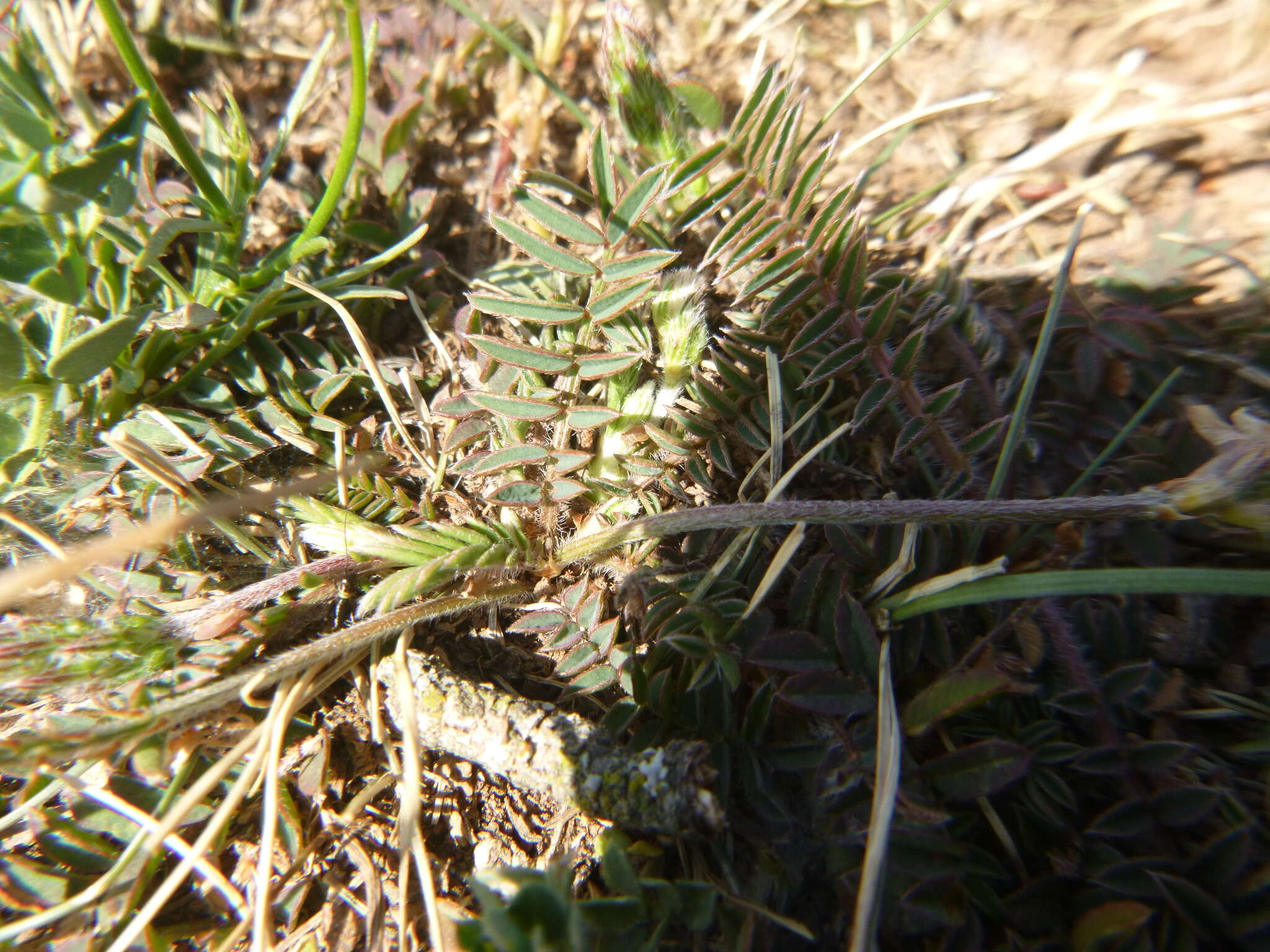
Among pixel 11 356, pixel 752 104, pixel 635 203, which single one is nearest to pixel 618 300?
pixel 635 203

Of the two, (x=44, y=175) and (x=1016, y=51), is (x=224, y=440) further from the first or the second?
(x=1016, y=51)

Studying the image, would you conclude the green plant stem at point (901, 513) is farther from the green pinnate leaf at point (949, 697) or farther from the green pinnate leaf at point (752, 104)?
the green pinnate leaf at point (752, 104)

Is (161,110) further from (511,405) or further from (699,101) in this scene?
(699,101)

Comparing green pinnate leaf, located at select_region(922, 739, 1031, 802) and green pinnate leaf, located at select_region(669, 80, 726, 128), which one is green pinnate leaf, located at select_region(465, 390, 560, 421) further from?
green pinnate leaf, located at select_region(922, 739, 1031, 802)

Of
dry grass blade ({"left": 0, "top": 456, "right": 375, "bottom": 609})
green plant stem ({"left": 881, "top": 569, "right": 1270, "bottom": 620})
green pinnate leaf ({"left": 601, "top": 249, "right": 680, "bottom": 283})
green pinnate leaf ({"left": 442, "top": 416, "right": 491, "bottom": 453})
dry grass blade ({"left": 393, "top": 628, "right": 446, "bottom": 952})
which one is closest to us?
dry grass blade ({"left": 0, "top": 456, "right": 375, "bottom": 609})

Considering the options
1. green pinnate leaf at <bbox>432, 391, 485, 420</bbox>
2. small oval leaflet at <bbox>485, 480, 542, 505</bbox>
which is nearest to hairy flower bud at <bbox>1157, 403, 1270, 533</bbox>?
small oval leaflet at <bbox>485, 480, 542, 505</bbox>

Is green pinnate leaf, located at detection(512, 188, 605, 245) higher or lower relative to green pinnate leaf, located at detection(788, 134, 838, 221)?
higher

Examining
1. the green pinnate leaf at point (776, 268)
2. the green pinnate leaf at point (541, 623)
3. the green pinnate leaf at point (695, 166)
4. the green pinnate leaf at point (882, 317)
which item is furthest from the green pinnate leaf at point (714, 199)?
the green pinnate leaf at point (541, 623)
